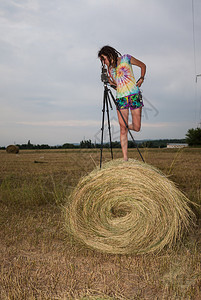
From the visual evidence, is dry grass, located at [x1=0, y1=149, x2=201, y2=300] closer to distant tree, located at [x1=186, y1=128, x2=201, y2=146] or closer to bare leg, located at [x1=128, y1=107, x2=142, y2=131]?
bare leg, located at [x1=128, y1=107, x2=142, y2=131]

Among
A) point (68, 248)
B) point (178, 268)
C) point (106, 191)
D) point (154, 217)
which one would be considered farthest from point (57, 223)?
point (178, 268)

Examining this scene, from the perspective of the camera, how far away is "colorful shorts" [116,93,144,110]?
14.2 feet

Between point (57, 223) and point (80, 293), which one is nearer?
point (80, 293)

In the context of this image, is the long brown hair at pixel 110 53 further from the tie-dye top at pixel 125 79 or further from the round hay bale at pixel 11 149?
the round hay bale at pixel 11 149

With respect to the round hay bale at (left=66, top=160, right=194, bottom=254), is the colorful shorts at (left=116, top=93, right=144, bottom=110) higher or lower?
higher

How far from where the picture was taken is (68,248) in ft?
12.8

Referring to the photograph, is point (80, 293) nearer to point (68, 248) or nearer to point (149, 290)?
point (149, 290)

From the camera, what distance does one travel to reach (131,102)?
171 inches

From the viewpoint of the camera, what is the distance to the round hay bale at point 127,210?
140 inches

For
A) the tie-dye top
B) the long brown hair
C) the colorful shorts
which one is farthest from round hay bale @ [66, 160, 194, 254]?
the long brown hair

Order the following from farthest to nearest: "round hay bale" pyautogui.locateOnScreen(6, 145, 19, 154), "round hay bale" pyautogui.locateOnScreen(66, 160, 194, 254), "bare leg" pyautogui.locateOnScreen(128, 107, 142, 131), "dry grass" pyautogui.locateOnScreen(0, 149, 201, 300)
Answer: "round hay bale" pyautogui.locateOnScreen(6, 145, 19, 154) < "bare leg" pyautogui.locateOnScreen(128, 107, 142, 131) < "round hay bale" pyautogui.locateOnScreen(66, 160, 194, 254) < "dry grass" pyautogui.locateOnScreen(0, 149, 201, 300)

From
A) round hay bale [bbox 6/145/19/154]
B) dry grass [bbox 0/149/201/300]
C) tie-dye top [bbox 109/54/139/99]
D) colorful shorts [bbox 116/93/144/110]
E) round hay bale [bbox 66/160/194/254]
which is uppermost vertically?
tie-dye top [bbox 109/54/139/99]

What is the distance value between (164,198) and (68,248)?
5.00ft

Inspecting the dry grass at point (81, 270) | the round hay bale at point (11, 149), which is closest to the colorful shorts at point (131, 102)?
the dry grass at point (81, 270)
